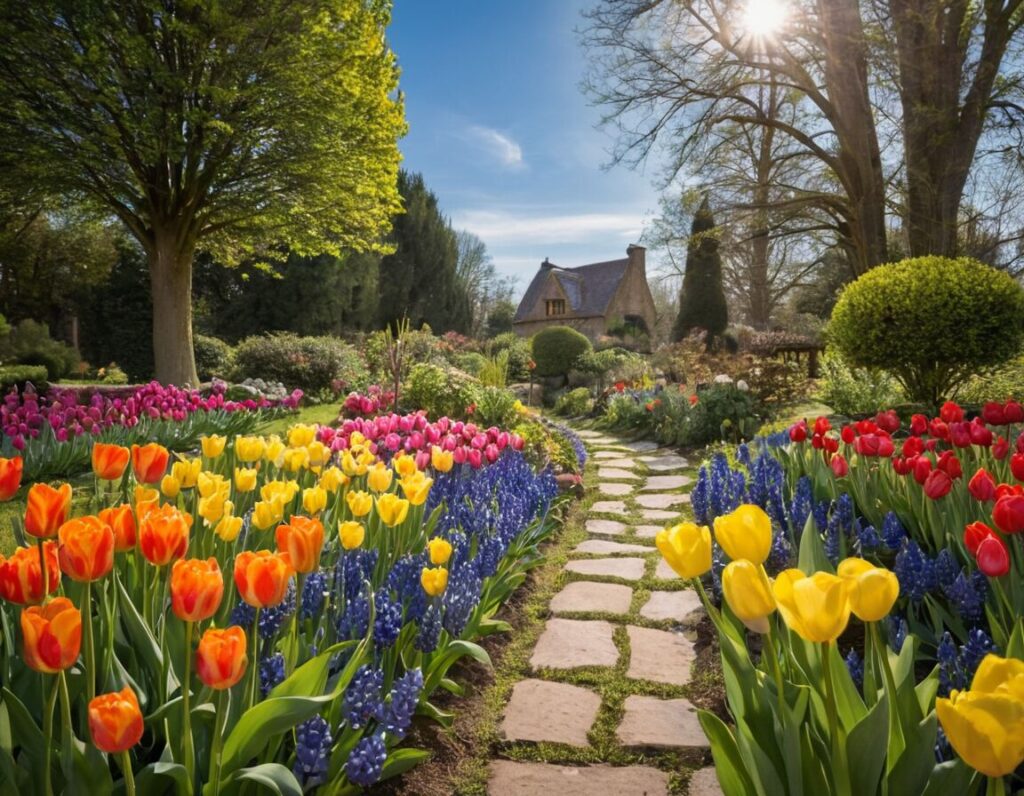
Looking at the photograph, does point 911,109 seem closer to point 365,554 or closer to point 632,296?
point 365,554

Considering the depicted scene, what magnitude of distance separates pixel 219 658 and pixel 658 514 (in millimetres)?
4541

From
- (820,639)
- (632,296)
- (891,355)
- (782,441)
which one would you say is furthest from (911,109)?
(632,296)

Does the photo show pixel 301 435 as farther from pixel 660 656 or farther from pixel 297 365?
pixel 297 365

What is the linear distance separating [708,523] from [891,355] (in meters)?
5.81

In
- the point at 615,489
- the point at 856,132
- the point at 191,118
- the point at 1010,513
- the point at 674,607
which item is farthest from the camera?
the point at 856,132

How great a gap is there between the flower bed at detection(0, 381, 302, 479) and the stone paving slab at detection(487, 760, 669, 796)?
13.9 ft

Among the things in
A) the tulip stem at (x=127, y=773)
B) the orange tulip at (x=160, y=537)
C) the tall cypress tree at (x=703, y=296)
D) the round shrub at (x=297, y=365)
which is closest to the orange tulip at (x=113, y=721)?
the tulip stem at (x=127, y=773)

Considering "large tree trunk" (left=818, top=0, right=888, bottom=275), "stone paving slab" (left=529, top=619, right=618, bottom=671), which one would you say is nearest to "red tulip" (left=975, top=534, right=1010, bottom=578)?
"stone paving slab" (left=529, top=619, right=618, bottom=671)

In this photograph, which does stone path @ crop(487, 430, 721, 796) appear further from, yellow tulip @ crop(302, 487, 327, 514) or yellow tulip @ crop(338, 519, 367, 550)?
yellow tulip @ crop(302, 487, 327, 514)

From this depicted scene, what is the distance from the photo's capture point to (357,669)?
169cm

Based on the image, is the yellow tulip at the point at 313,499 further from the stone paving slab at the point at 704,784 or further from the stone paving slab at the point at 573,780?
the stone paving slab at the point at 704,784

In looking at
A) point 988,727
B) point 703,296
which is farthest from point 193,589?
point 703,296

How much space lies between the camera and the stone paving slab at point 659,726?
6.94 ft

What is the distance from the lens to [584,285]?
3506cm
